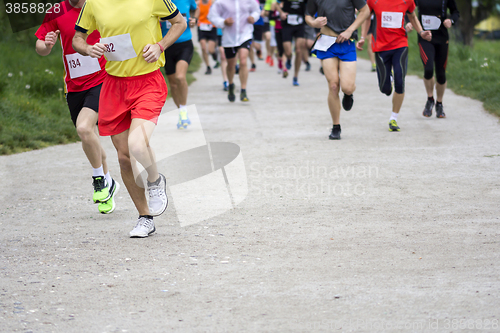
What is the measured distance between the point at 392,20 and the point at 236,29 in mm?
4175

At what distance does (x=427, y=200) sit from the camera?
5.41m

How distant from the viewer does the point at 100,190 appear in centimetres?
564

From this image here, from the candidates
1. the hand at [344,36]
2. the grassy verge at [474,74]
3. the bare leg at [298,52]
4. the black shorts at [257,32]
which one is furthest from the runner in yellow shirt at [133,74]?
the black shorts at [257,32]

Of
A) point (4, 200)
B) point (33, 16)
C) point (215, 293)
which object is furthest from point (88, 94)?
point (33, 16)

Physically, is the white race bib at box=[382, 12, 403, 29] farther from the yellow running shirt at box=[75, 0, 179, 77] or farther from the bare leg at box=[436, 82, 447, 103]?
the yellow running shirt at box=[75, 0, 179, 77]

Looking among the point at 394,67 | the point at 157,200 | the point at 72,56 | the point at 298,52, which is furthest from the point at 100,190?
the point at 298,52

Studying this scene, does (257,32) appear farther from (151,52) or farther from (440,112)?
(151,52)

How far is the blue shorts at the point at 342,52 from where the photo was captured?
8.20 m

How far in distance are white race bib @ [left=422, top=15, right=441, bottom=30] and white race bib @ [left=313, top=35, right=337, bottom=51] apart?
201cm

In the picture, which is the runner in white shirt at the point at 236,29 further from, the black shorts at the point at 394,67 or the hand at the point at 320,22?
the hand at the point at 320,22

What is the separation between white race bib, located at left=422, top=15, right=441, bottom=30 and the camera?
9.36m

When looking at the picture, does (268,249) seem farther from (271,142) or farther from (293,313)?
(271,142)

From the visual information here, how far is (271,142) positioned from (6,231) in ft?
13.2

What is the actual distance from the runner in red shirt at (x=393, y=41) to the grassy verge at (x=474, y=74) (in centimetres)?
176
